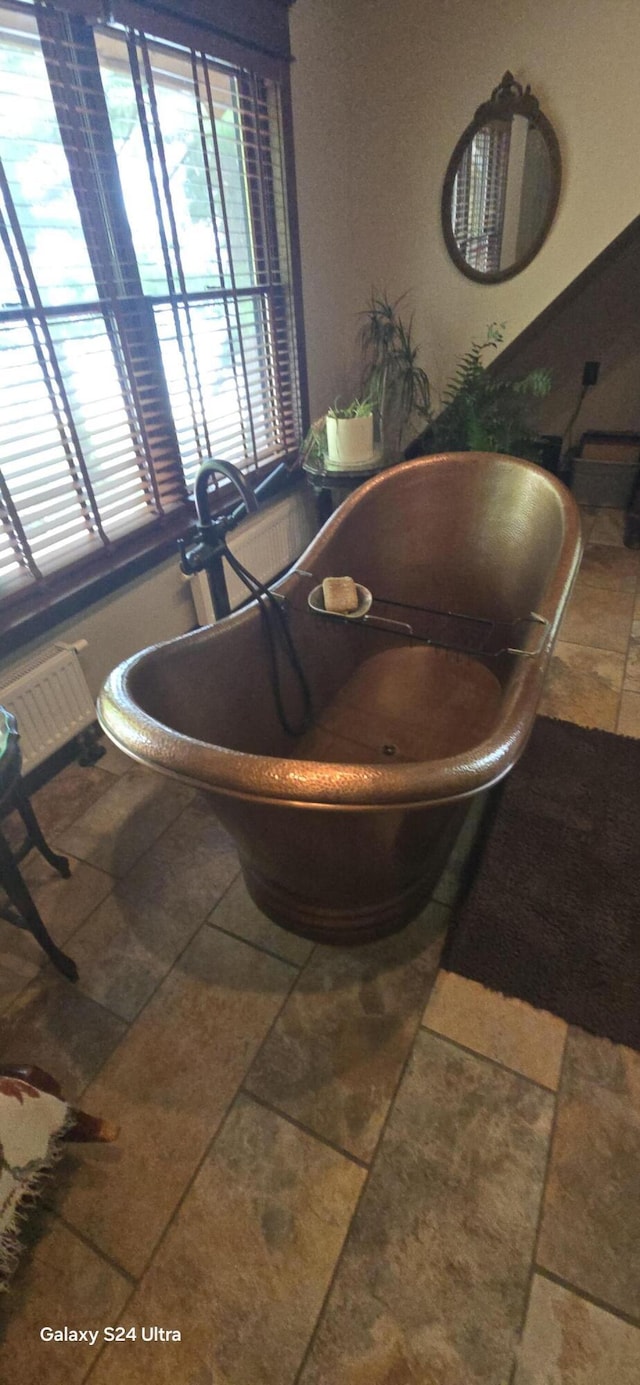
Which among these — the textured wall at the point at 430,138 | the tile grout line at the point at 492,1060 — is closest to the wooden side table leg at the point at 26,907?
the tile grout line at the point at 492,1060

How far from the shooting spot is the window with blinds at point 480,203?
2250mm

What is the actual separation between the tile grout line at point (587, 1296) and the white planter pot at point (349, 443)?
2.24m

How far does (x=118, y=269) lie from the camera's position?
166 cm

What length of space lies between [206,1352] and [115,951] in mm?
697

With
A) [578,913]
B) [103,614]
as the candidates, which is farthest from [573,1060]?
[103,614]

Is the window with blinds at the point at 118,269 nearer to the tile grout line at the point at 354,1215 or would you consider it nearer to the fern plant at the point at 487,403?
the fern plant at the point at 487,403

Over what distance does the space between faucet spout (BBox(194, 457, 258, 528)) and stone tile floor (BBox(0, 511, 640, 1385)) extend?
90 centimetres

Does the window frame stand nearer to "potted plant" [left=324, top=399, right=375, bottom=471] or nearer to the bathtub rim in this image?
"potted plant" [left=324, top=399, right=375, bottom=471]

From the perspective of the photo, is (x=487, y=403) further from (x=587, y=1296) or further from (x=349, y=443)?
(x=587, y=1296)

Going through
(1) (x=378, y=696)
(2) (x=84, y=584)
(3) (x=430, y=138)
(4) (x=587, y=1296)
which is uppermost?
(3) (x=430, y=138)

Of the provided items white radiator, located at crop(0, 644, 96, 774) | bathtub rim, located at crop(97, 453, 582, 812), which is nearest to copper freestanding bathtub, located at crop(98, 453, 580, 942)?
bathtub rim, located at crop(97, 453, 582, 812)

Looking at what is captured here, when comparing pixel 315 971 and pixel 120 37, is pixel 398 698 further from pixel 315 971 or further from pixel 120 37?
pixel 120 37

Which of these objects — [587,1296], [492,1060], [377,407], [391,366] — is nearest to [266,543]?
[377,407]

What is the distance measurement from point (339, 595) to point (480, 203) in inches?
76.9
